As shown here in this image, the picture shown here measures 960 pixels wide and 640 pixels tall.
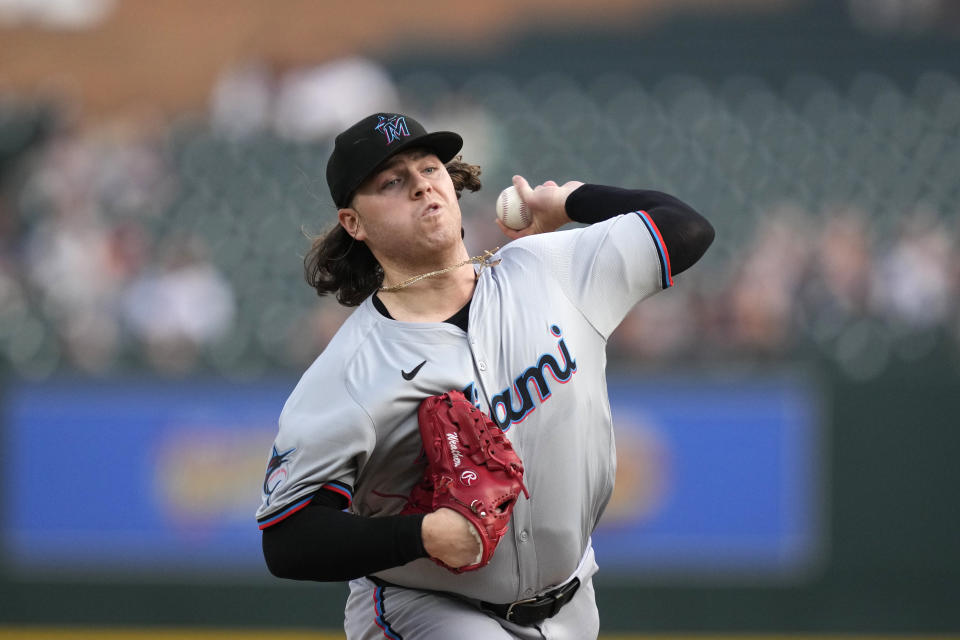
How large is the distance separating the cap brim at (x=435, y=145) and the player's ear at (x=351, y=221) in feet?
0.20

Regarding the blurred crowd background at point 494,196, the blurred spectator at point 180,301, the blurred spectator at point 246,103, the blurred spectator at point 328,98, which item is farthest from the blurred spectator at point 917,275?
the blurred spectator at point 246,103

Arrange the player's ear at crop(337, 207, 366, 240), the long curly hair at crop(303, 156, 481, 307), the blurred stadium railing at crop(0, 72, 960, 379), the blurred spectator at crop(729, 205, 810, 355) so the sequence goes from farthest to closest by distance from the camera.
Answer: the blurred stadium railing at crop(0, 72, 960, 379)
the blurred spectator at crop(729, 205, 810, 355)
the long curly hair at crop(303, 156, 481, 307)
the player's ear at crop(337, 207, 366, 240)

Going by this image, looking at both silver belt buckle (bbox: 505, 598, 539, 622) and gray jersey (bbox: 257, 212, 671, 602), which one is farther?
silver belt buckle (bbox: 505, 598, 539, 622)

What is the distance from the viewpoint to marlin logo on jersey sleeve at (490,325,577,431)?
2.79 meters

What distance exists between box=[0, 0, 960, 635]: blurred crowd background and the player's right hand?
15.5 feet

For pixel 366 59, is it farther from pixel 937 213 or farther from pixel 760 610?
pixel 760 610

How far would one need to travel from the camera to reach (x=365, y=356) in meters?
2.77

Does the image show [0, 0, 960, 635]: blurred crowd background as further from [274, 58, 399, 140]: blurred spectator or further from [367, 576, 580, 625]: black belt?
[367, 576, 580, 625]: black belt

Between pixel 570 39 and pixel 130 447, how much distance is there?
6607mm

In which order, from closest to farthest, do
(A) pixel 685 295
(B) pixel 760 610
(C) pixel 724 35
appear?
(B) pixel 760 610, (A) pixel 685 295, (C) pixel 724 35

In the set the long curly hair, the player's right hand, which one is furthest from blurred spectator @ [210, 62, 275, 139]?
the player's right hand

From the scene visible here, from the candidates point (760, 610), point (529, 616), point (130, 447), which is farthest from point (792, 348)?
point (529, 616)

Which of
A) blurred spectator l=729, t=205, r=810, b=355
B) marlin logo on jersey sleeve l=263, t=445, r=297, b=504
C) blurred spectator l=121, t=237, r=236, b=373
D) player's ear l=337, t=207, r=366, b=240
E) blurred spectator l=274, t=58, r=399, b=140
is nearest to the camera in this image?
marlin logo on jersey sleeve l=263, t=445, r=297, b=504

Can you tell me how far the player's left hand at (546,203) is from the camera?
313cm
